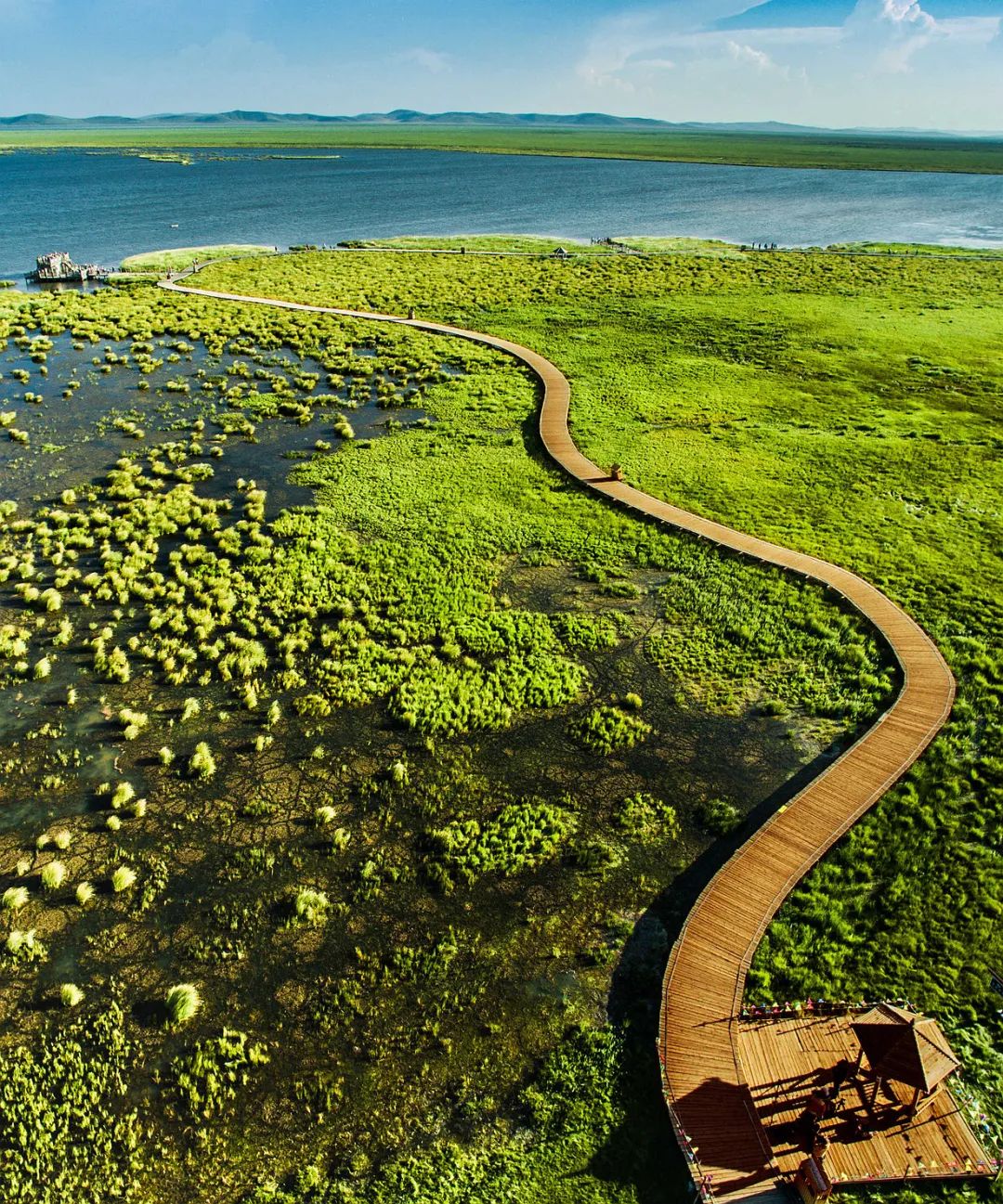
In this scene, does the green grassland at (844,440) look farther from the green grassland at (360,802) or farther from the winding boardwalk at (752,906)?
the green grassland at (360,802)

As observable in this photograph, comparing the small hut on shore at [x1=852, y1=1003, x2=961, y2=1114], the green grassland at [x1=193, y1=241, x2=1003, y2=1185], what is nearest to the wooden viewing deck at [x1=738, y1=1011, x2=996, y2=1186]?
the small hut on shore at [x1=852, y1=1003, x2=961, y2=1114]

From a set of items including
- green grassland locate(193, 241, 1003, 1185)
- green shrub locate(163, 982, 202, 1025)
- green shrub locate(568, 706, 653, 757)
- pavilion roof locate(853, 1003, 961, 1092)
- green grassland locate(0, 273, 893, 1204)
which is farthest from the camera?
green shrub locate(568, 706, 653, 757)

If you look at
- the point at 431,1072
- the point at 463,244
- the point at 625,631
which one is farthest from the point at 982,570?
the point at 463,244

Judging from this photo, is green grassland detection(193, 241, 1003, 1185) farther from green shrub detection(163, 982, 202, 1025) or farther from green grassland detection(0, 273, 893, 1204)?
green shrub detection(163, 982, 202, 1025)

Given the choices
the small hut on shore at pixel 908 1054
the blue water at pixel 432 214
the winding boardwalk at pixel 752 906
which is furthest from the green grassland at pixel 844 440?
the blue water at pixel 432 214

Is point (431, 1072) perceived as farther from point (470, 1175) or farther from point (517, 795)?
point (517, 795)

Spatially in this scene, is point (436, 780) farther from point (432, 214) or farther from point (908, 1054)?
point (432, 214)

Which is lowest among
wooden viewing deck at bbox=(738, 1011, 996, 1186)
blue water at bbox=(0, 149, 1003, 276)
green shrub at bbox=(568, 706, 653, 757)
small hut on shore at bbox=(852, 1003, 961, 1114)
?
wooden viewing deck at bbox=(738, 1011, 996, 1186)

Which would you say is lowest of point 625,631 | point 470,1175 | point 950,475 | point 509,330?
point 470,1175
